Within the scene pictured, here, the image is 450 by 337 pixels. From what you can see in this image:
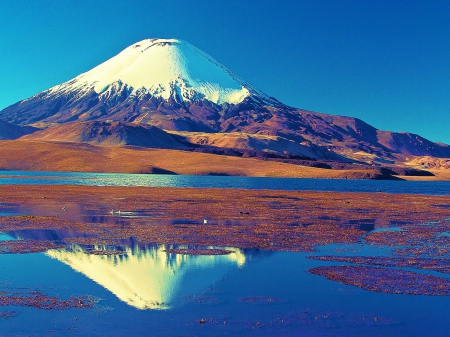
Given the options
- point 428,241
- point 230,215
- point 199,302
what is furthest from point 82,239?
point 428,241

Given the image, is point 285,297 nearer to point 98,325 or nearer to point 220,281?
point 220,281

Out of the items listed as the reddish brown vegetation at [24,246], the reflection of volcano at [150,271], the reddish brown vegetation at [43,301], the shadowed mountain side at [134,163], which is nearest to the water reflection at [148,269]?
the reflection of volcano at [150,271]

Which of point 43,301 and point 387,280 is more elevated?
point 387,280

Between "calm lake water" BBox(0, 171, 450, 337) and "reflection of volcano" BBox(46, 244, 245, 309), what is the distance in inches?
1.4

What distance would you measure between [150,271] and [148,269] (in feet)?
1.20

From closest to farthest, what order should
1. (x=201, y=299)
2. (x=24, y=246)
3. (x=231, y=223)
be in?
1. (x=201, y=299)
2. (x=24, y=246)
3. (x=231, y=223)

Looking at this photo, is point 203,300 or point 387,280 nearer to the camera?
point 203,300

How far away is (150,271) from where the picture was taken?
20766 mm

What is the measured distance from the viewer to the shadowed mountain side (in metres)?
153

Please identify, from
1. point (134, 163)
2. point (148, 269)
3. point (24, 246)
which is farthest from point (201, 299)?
point (134, 163)

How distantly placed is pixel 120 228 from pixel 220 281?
14028 millimetres

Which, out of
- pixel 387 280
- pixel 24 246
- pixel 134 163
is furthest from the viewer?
pixel 134 163

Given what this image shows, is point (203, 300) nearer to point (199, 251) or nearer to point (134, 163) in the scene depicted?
point (199, 251)

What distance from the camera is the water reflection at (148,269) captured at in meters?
17.7
